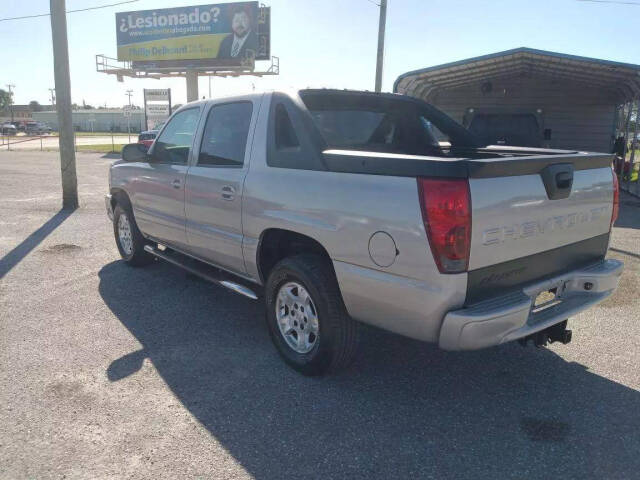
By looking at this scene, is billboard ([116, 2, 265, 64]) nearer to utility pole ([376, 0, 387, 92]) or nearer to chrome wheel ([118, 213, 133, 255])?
utility pole ([376, 0, 387, 92])

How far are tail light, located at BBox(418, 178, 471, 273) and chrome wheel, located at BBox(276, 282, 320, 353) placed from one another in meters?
1.08

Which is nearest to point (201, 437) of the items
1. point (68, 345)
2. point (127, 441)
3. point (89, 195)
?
point (127, 441)

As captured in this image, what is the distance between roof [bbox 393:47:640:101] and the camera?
11398mm

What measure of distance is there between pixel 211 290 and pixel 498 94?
44.5 feet

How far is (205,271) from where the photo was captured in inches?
183

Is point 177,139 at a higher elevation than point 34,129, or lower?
higher

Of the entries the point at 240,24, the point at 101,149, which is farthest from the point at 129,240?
the point at 240,24

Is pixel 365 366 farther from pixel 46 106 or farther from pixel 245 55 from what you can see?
pixel 46 106

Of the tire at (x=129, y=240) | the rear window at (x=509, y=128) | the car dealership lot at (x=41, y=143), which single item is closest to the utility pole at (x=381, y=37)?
the rear window at (x=509, y=128)

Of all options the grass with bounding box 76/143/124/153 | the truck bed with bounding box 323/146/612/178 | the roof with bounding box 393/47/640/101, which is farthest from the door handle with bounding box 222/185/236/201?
the grass with bounding box 76/143/124/153

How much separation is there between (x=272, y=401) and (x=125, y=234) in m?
3.81

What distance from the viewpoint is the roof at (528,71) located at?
11.4 meters

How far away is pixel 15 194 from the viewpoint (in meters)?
12.4

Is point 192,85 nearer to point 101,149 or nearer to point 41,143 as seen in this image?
point 101,149
